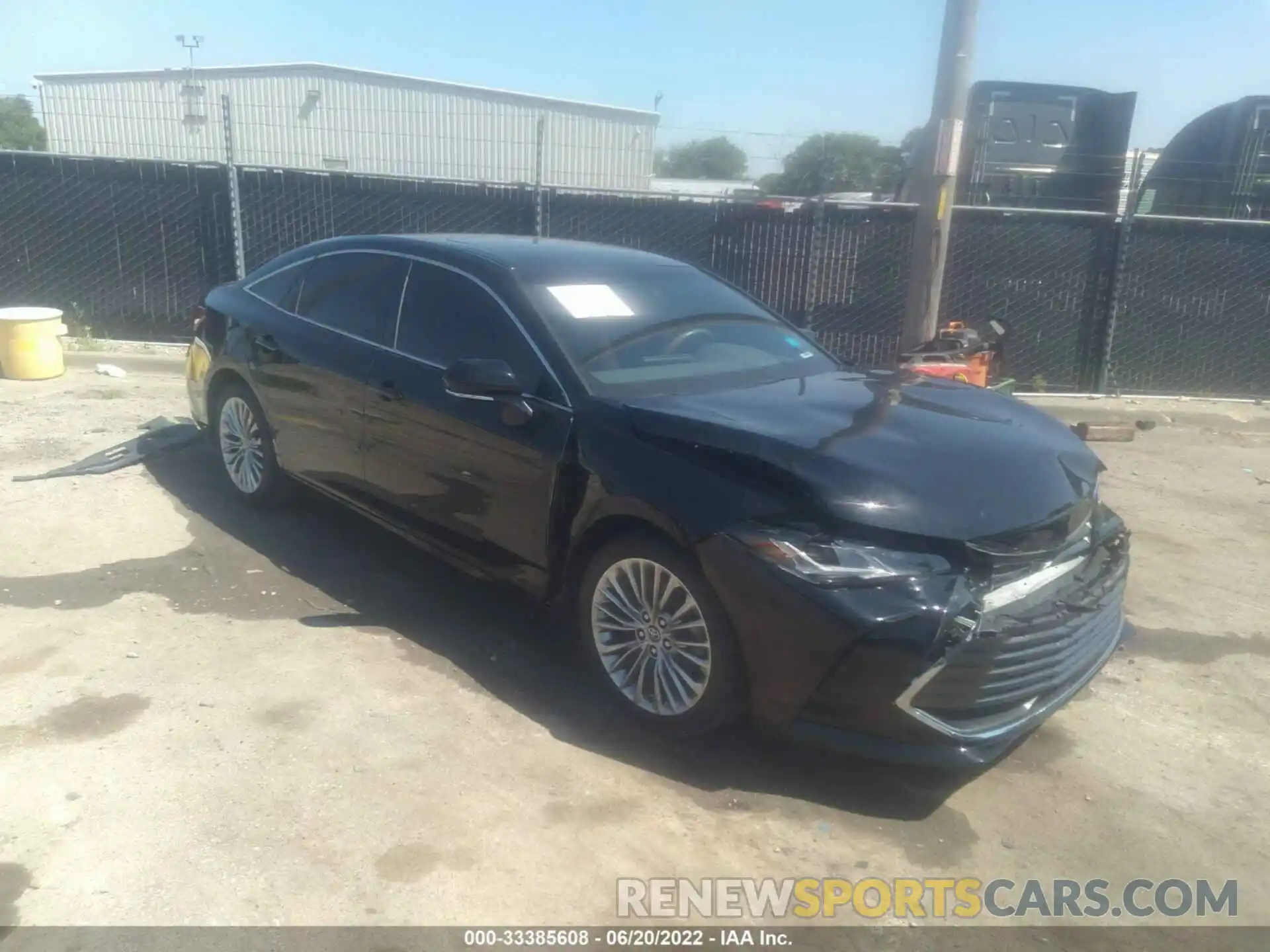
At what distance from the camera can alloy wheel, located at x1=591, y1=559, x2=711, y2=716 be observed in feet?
11.6

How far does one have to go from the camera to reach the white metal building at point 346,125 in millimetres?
21516

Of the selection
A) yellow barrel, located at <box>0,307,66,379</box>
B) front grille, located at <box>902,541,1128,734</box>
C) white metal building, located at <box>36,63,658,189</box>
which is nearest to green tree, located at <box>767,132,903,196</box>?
white metal building, located at <box>36,63,658,189</box>

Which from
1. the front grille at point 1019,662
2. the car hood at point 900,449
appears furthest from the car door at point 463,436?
the front grille at point 1019,662

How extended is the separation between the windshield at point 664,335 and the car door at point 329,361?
101cm

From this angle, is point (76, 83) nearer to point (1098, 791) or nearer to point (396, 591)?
point (396, 591)

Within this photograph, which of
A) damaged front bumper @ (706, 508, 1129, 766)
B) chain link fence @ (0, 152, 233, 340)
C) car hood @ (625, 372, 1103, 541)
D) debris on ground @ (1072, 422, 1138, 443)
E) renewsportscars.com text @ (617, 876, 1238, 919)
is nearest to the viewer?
renewsportscars.com text @ (617, 876, 1238, 919)

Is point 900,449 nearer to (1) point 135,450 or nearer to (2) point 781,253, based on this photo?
(1) point 135,450

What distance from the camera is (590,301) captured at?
4500 millimetres

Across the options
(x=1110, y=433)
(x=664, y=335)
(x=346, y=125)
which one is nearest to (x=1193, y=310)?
(x=1110, y=433)

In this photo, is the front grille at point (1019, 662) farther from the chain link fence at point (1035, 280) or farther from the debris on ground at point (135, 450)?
the chain link fence at point (1035, 280)

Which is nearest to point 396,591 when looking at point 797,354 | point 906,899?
point 797,354

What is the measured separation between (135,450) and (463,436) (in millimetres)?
3825

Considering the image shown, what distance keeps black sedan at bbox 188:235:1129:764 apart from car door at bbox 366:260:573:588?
0.01m

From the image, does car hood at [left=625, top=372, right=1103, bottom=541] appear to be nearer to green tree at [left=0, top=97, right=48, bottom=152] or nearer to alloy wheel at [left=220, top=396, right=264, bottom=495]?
alloy wheel at [left=220, top=396, right=264, bottom=495]
